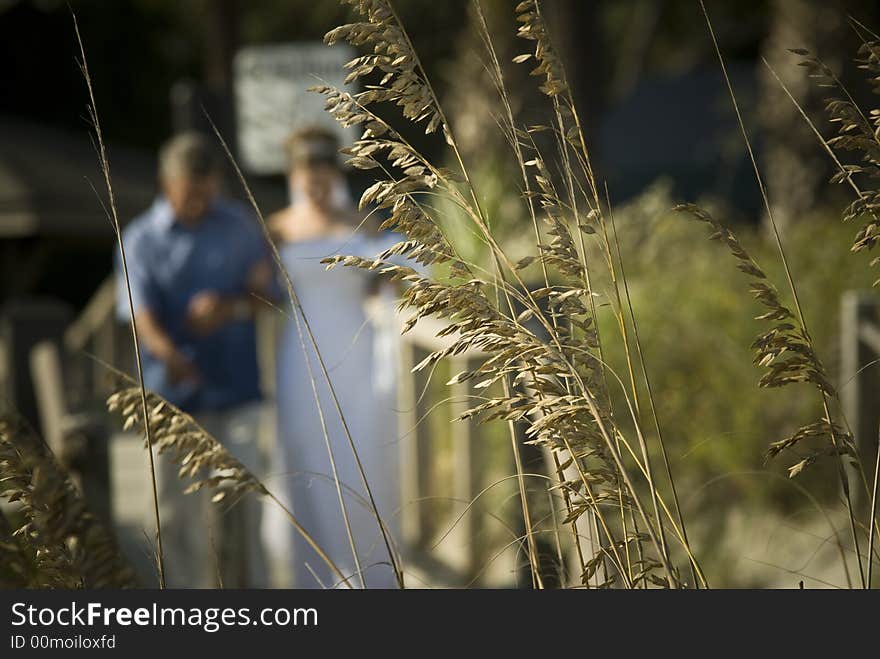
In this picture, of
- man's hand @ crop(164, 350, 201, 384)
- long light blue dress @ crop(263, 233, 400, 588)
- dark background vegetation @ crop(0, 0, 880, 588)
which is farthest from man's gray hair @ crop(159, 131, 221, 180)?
dark background vegetation @ crop(0, 0, 880, 588)

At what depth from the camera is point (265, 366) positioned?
816 centimetres

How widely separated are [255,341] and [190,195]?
1.97ft

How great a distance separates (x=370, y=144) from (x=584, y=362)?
1.20 feet

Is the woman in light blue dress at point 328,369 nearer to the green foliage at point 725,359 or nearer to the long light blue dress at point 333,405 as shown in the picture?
the long light blue dress at point 333,405

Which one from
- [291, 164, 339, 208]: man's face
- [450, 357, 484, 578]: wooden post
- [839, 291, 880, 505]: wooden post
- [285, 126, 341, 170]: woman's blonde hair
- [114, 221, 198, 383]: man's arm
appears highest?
[285, 126, 341, 170]: woman's blonde hair

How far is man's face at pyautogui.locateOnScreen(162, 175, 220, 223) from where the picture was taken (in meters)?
4.30

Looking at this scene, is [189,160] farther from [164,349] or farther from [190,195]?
[164,349]

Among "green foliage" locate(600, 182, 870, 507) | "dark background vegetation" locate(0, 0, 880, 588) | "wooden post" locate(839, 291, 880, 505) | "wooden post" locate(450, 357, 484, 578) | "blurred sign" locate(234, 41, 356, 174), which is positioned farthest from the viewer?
"blurred sign" locate(234, 41, 356, 174)

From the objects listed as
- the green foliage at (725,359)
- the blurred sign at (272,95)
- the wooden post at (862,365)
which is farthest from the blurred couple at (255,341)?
the blurred sign at (272,95)

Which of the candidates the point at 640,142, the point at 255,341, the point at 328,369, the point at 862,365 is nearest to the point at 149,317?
the point at 255,341

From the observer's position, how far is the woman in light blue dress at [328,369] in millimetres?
4430

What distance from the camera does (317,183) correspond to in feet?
14.6

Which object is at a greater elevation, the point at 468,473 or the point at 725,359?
the point at 725,359

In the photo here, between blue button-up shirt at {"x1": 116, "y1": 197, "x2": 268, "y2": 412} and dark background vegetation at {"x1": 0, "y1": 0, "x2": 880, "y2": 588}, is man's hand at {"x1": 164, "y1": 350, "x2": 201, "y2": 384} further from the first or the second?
dark background vegetation at {"x1": 0, "y1": 0, "x2": 880, "y2": 588}
